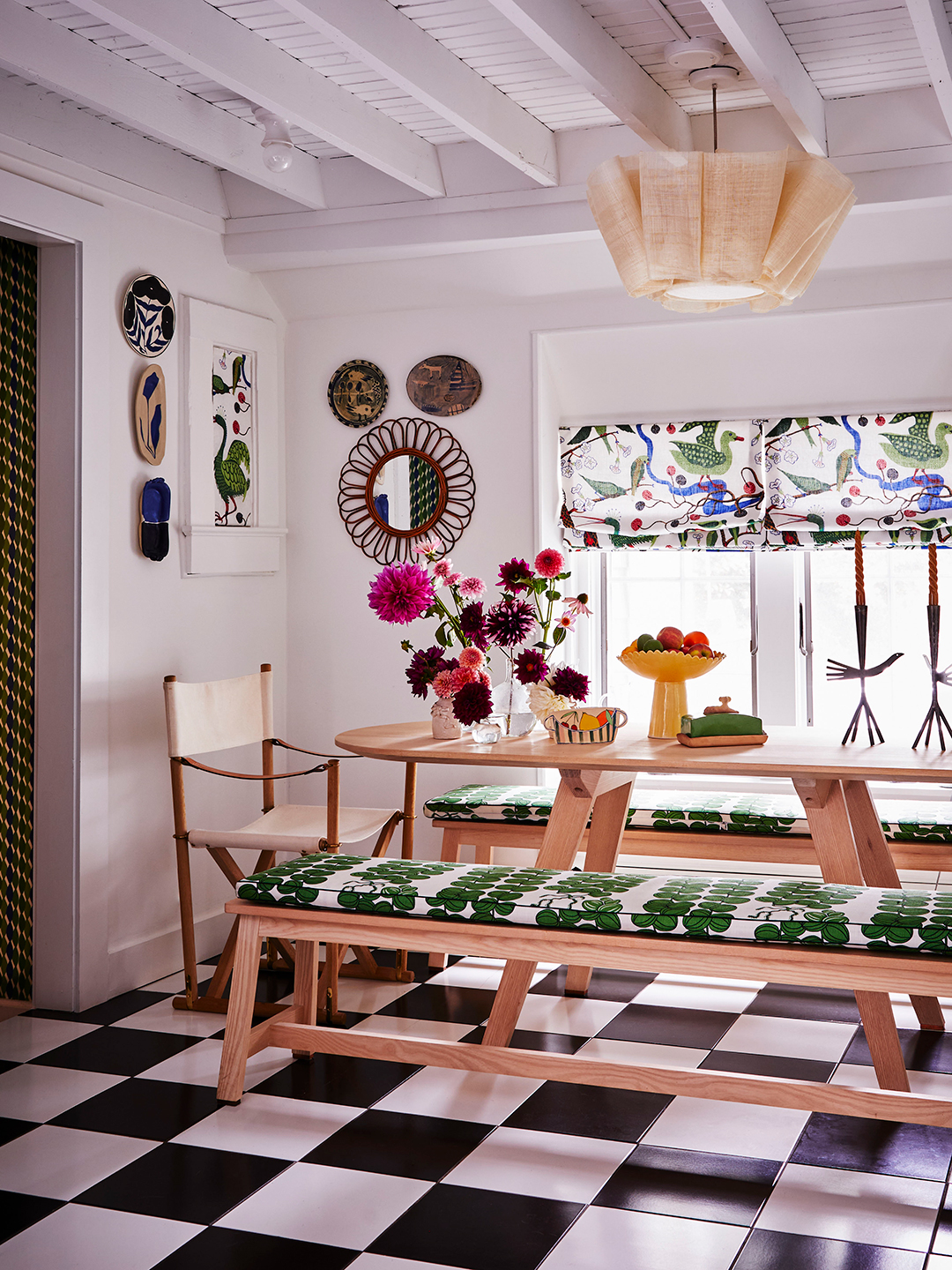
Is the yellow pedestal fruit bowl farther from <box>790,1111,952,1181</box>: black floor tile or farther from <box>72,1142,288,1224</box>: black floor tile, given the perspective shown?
<box>72,1142,288,1224</box>: black floor tile

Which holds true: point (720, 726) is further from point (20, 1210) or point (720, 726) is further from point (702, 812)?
point (20, 1210)

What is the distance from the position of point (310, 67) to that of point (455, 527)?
1.84m

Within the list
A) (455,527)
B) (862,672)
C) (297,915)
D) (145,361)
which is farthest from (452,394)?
(297,915)

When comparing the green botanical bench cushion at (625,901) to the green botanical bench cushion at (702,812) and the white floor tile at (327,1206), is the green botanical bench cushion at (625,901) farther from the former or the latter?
the green botanical bench cushion at (702,812)

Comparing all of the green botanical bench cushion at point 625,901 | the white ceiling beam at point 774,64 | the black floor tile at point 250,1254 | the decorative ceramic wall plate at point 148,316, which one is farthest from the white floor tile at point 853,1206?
the decorative ceramic wall plate at point 148,316

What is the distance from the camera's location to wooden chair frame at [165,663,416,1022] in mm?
3676

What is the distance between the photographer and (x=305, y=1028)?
122 inches

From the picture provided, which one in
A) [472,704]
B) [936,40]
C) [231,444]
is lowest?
[472,704]

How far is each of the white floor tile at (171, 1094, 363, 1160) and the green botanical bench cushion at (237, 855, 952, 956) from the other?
0.50m

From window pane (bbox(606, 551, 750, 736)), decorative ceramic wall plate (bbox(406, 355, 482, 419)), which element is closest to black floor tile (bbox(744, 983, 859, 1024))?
window pane (bbox(606, 551, 750, 736))

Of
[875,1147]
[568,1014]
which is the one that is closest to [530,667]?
[568,1014]

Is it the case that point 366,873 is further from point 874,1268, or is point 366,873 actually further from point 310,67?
point 310,67

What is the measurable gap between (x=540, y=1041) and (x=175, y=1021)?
1.13 meters

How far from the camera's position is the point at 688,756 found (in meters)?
3.15
